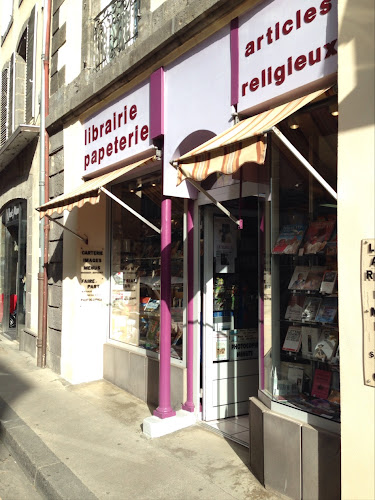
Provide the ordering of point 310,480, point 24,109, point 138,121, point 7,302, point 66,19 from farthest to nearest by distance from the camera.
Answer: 1. point 7,302
2. point 24,109
3. point 66,19
4. point 138,121
5. point 310,480

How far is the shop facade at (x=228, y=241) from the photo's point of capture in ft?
11.9

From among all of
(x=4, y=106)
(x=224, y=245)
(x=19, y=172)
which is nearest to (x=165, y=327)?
(x=224, y=245)

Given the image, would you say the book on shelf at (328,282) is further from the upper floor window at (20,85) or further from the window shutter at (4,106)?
the window shutter at (4,106)

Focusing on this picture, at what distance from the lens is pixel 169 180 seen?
5.25m

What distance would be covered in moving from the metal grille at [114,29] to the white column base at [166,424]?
491 cm

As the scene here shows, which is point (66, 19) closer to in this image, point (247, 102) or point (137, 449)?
point (247, 102)

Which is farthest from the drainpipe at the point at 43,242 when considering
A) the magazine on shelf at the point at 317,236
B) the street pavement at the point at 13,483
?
the magazine on shelf at the point at 317,236

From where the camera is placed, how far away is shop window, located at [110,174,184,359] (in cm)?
588

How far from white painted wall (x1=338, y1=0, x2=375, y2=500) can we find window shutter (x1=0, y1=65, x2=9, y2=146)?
10.2 m

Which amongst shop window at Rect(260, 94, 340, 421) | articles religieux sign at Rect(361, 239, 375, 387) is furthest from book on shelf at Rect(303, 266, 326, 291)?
articles religieux sign at Rect(361, 239, 375, 387)

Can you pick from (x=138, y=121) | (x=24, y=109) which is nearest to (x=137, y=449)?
(x=138, y=121)

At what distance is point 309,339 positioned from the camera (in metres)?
3.91

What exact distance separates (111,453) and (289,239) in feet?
9.05

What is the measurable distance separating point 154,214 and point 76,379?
2.93 meters
